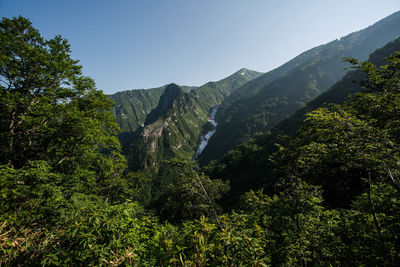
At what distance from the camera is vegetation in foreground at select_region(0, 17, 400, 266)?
346 cm

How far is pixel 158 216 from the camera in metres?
8.73

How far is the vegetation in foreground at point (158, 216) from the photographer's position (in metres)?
3.46

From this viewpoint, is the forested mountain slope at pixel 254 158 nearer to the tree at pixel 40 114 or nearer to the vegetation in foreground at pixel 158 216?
the vegetation in foreground at pixel 158 216

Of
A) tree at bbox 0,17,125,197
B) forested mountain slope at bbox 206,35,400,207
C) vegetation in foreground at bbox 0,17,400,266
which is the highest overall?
tree at bbox 0,17,125,197

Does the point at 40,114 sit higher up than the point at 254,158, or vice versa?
the point at 40,114

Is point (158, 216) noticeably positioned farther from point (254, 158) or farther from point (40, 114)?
point (254, 158)

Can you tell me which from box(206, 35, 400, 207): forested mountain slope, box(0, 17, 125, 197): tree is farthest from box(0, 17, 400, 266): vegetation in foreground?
box(206, 35, 400, 207): forested mountain slope

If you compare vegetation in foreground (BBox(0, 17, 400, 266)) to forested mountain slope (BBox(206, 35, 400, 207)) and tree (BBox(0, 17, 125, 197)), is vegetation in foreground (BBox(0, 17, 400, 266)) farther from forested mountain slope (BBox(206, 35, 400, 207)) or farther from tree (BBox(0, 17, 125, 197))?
forested mountain slope (BBox(206, 35, 400, 207))

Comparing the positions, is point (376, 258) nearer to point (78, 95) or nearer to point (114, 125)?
point (114, 125)

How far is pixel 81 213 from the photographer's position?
13.6ft

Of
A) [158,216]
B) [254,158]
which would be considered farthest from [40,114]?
[254,158]

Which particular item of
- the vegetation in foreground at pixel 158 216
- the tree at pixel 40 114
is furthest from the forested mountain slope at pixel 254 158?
the tree at pixel 40 114

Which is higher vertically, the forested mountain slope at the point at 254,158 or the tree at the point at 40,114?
the tree at the point at 40,114

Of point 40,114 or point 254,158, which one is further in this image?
point 254,158
